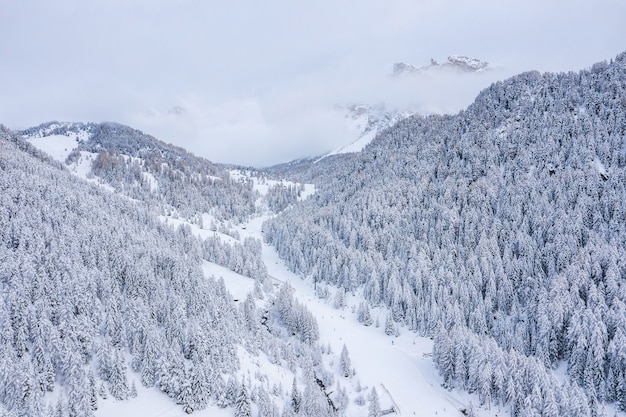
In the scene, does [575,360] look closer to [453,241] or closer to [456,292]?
[456,292]

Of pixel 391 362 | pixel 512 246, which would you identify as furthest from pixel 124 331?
pixel 512 246

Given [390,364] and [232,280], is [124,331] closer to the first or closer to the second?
[232,280]

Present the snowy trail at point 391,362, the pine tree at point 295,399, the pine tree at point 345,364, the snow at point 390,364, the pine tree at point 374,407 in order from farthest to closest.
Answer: the pine tree at point 345,364, the snowy trail at point 391,362, the snow at point 390,364, the pine tree at point 374,407, the pine tree at point 295,399

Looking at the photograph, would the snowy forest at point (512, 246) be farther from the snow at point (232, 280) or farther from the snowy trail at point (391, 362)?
the snow at point (232, 280)

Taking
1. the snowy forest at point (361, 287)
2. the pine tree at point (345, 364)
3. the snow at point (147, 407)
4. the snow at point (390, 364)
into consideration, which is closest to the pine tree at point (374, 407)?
the snowy forest at point (361, 287)

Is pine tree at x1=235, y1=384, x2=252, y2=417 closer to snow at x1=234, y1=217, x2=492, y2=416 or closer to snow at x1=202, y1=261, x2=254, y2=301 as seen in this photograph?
snow at x1=234, y1=217, x2=492, y2=416
